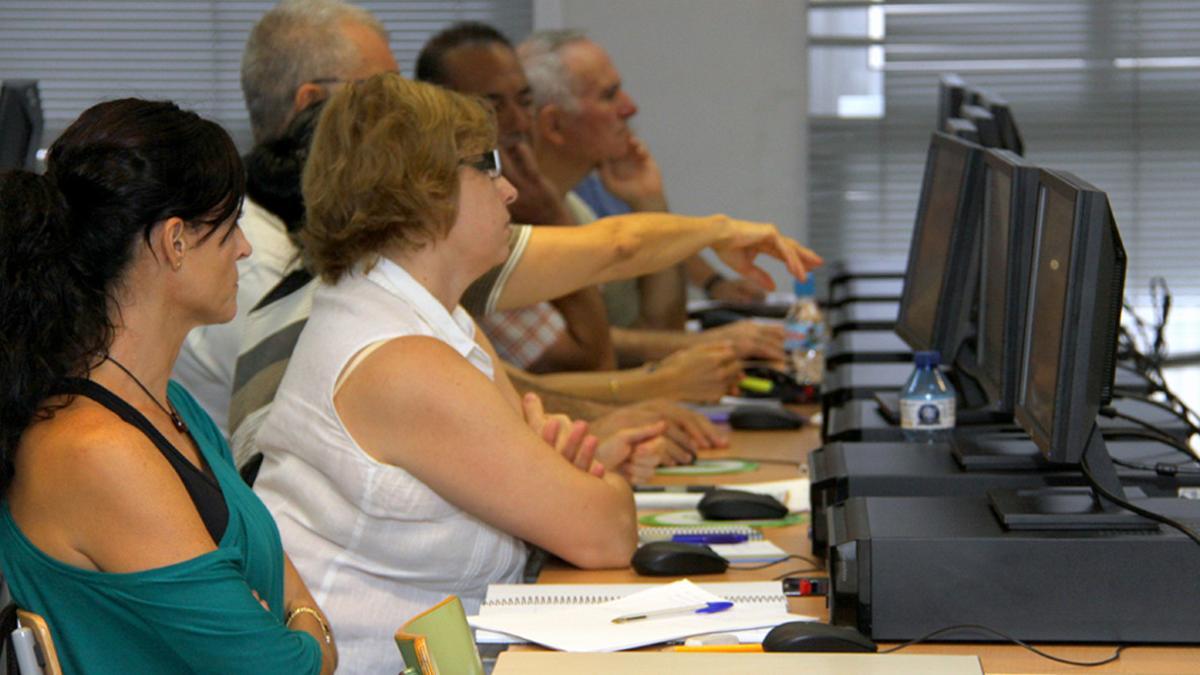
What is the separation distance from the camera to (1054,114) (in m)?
6.17

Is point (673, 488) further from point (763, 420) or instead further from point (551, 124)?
point (551, 124)

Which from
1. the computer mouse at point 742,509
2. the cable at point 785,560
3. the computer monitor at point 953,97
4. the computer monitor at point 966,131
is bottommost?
the computer mouse at point 742,509

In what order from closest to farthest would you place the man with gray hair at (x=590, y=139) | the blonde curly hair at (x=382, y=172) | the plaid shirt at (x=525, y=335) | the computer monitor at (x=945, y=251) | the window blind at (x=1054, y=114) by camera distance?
1. the blonde curly hair at (x=382, y=172)
2. the computer monitor at (x=945, y=251)
3. the plaid shirt at (x=525, y=335)
4. the man with gray hair at (x=590, y=139)
5. the window blind at (x=1054, y=114)

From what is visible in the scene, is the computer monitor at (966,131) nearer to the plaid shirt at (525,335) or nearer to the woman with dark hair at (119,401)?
the plaid shirt at (525,335)

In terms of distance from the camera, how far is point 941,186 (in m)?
2.78

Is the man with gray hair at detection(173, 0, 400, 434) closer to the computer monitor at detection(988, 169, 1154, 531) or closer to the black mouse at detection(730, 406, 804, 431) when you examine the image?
the black mouse at detection(730, 406, 804, 431)

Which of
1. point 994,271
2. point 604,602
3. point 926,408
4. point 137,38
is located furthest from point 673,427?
point 137,38

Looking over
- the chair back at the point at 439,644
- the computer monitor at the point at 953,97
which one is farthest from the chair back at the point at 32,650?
the computer monitor at the point at 953,97

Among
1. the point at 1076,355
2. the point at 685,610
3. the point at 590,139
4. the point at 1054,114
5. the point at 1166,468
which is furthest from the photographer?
the point at 1054,114

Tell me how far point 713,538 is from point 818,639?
710 millimetres

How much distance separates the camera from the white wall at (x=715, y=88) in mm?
6000

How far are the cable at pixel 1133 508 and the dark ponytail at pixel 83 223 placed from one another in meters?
0.98

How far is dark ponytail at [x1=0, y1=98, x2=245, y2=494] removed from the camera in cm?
156

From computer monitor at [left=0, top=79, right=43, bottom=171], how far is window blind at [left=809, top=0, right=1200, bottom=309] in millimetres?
3913
